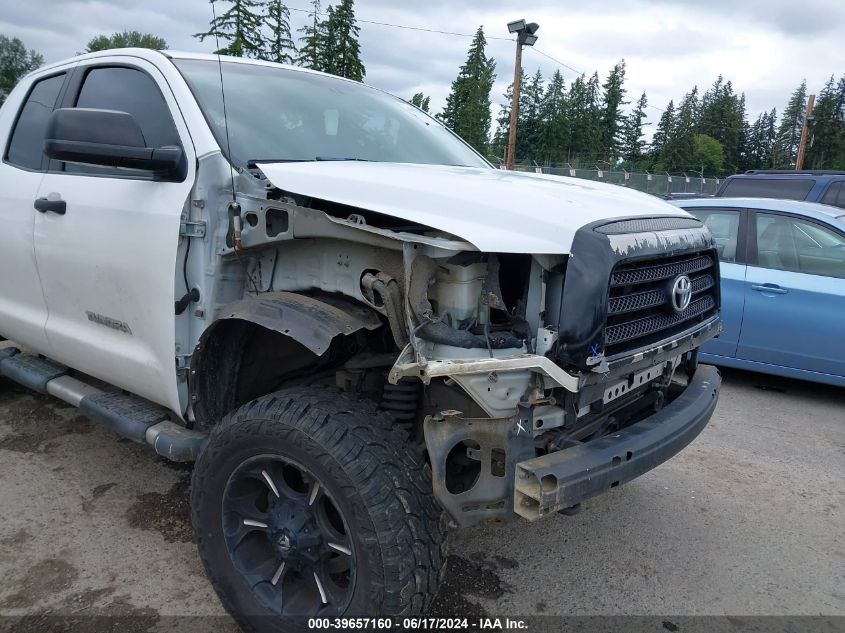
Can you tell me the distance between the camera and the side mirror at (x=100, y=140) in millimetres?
2438

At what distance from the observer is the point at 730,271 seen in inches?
217

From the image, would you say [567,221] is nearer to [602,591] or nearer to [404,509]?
[404,509]

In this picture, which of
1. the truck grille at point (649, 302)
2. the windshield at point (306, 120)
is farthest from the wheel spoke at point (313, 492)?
the windshield at point (306, 120)

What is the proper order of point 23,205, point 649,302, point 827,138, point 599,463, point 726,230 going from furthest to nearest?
point 827,138 < point 726,230 < point 23,205 < point 649,302 < point 599,463

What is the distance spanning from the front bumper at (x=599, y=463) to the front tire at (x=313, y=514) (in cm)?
35

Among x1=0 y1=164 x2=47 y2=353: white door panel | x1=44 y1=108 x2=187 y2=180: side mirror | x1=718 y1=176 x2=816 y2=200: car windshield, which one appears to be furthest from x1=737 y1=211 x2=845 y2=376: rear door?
x1=0 y1=164 x2=47 y2=353: white door panel

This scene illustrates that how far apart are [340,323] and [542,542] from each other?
5.60 feet

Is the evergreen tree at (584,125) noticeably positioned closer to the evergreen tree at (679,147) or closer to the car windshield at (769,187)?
the evergreen tree at (679,147)

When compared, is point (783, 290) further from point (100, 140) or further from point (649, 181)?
point (649, 181)

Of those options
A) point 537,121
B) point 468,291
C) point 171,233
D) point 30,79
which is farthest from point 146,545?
point 537,121

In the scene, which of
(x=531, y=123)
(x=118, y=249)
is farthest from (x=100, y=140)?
(x=531, y=123)

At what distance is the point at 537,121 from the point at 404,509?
84.4 meters

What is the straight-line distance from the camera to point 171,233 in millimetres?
2584

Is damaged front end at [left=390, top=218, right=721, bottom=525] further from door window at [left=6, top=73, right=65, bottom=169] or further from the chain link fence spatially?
the chain link fence
